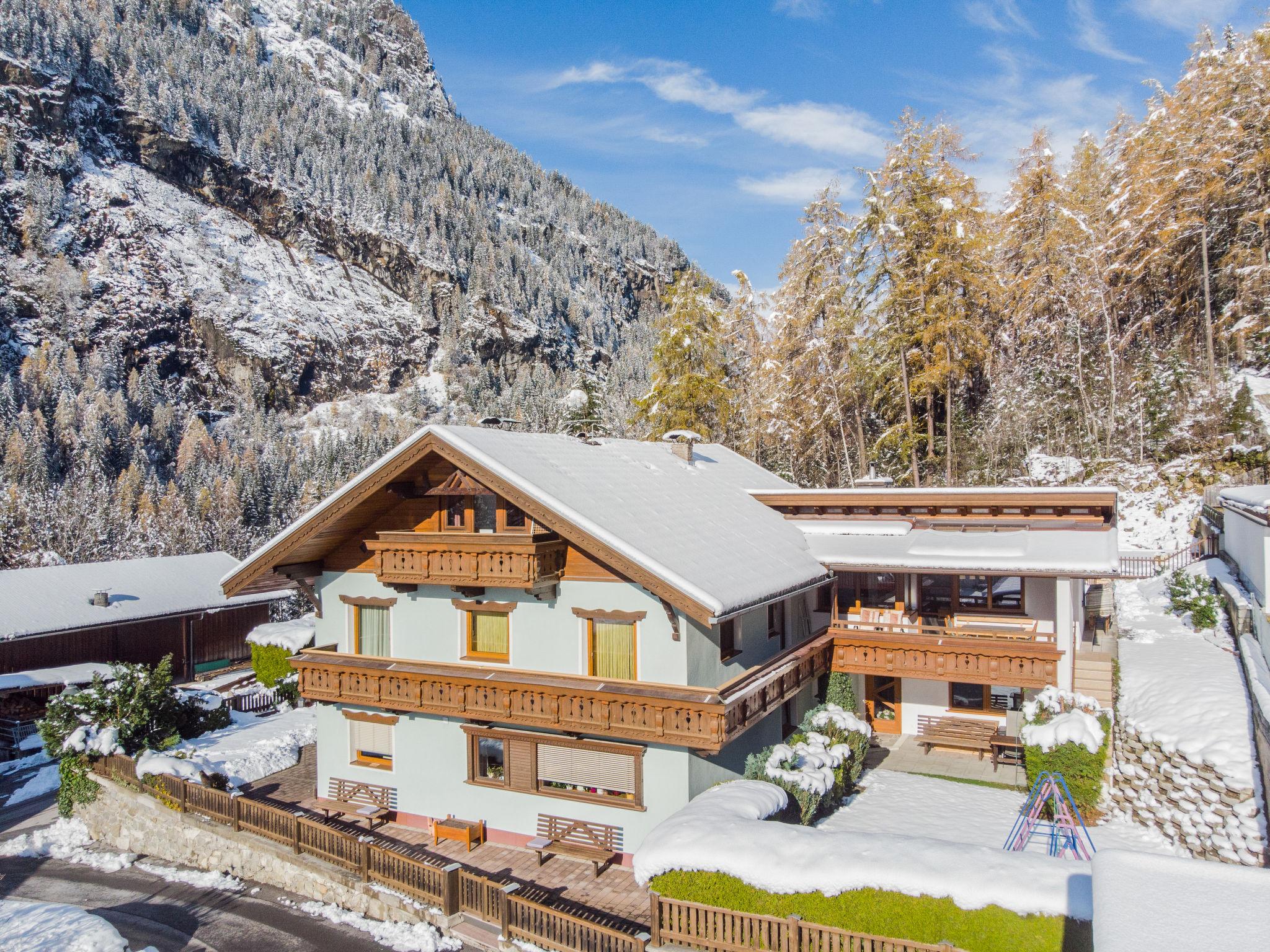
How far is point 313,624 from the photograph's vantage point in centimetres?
3350

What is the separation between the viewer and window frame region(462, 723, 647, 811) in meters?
16.1

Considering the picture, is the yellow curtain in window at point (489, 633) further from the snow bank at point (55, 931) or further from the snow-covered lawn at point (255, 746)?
the snow-covered lawn at point (255, 746)

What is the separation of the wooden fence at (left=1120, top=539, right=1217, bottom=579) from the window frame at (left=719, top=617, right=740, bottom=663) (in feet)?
72.1

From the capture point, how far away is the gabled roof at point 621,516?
50.2 ft

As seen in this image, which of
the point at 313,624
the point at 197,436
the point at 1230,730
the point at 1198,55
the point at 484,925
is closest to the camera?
the point at 484,925

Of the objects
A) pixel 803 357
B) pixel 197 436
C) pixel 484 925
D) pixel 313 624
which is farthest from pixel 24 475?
pixel 484 925

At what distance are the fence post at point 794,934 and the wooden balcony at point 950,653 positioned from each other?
9.51m

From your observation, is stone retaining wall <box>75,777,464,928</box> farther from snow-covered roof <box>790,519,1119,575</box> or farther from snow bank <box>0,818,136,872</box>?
snow-covered roof <box>790,519,1119,575</box>

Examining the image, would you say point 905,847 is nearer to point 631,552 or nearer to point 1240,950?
point 1240,950

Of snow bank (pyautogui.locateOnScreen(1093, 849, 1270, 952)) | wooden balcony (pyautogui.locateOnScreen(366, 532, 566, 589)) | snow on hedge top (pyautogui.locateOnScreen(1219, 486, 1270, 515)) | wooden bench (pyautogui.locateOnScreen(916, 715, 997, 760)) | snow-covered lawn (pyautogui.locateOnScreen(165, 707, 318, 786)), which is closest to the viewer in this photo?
snow bank (pyautogui.locateOnScreen(1093, 849, 1270, 952))

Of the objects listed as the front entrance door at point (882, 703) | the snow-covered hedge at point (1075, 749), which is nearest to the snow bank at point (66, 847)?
the front entrance door at point (882, 703)

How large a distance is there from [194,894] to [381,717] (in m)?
5.52

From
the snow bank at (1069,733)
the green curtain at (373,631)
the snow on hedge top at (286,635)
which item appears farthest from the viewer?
the snow on hedge top at (286,635)

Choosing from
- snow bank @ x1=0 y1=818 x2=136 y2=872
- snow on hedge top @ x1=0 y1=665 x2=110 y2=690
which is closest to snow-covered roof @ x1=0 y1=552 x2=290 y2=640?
snow on hedge top @ x1=0 y1=665 x2=110 y2=690
